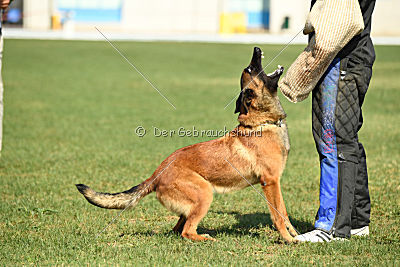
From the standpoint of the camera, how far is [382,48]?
29766 millimetres

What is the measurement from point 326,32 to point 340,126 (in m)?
0.82

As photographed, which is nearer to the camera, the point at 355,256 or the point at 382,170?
the point at 355,256

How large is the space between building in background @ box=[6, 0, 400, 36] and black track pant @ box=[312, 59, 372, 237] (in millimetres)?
44329

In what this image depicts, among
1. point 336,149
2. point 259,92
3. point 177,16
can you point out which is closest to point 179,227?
point 259,92

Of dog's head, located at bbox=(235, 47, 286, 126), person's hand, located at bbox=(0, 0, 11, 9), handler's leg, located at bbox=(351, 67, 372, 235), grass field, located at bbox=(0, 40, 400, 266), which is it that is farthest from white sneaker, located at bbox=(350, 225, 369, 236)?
person's hand, located at bbox=(0, 0, 11, 9)

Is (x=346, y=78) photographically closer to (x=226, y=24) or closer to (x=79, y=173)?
(x=79, y=173)

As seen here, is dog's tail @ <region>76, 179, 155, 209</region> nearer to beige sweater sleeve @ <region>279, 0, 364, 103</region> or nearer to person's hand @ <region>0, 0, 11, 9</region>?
beige sweater sleeve @ <region>279, 0, 364, 103</region>

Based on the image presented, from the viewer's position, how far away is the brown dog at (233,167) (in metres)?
4.61

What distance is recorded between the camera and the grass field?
4410 millimetres

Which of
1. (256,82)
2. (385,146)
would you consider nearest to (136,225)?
(256,82)

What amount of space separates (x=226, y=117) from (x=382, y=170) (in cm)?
514

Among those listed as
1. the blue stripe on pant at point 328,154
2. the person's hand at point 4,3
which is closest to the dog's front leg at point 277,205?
the blue stripe on pant at point 328,154

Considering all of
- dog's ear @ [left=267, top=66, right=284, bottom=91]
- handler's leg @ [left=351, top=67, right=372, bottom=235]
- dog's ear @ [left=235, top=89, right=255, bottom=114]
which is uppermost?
dog's ear @ [left=267, top=66, right=284, bottom=91]

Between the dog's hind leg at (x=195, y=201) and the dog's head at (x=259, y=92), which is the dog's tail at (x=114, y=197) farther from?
the dog's head at (x=259, y=92)
